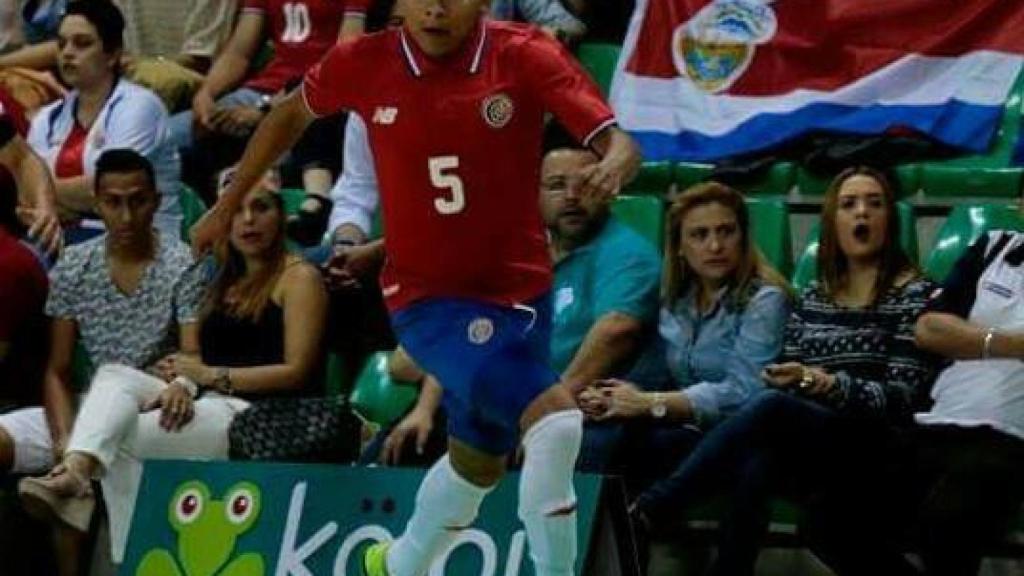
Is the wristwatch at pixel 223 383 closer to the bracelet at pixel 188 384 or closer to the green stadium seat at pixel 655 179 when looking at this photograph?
the bracelet at pixel 188 384

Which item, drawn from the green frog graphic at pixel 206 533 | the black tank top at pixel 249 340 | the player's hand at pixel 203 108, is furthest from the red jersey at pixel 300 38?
the green frog graphic at pixel 206 533

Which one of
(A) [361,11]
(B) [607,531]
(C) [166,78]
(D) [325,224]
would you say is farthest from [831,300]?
(C) [166,78]

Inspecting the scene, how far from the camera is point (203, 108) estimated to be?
25.8 ft

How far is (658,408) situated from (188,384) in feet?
4.29

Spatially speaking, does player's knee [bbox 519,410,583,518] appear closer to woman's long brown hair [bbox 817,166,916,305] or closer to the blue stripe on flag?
woman's long brown hair [bbox 817,166,916,305]

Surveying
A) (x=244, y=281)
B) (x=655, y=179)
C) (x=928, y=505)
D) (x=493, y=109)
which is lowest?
(x=928, y=505)

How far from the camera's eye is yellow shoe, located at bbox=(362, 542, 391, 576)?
16.9 feet

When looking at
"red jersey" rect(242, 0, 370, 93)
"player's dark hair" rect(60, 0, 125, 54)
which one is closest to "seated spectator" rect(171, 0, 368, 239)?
"red jersey" rect(242, 0, 370, 93)

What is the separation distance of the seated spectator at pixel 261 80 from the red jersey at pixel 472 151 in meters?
2.78

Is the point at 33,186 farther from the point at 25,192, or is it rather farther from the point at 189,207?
the point at 189,207

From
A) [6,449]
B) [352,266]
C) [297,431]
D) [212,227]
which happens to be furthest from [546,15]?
[212,227]

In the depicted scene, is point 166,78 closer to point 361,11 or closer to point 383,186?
point 361,11

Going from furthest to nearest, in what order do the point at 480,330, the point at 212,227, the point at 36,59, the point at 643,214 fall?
the point at 36,59
the point at 643,214
the point at 212,227
the point at 480,330

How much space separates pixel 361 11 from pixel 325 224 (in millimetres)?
932
